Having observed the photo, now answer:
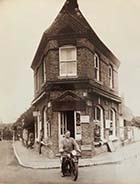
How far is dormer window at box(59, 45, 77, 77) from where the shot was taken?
1591 millimetres

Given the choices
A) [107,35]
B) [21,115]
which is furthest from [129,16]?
[21,115]

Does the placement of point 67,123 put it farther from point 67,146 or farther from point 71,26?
point 71,26

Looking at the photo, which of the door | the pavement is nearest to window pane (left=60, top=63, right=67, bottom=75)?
the door

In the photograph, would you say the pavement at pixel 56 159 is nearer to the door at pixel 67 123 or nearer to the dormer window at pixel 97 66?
the door at pixel 67 123

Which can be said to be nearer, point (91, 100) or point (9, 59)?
point (91, 100)

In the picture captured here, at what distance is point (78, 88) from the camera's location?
159cm

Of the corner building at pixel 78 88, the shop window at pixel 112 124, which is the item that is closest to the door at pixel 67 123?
the corner building at pixel 78 88

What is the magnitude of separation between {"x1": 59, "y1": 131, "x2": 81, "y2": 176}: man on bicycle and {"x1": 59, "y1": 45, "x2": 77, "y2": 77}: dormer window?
0.63 ft

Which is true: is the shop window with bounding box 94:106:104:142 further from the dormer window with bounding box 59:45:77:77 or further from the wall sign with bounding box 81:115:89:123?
the dormer window with bounding box 59:45:77:77

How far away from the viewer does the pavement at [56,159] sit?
155 cm

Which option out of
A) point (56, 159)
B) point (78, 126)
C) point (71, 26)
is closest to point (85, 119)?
point (78, 126)

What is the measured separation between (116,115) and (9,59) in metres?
0.43

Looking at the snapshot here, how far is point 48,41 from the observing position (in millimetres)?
1632

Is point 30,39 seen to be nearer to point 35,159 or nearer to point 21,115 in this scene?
point 21,115
